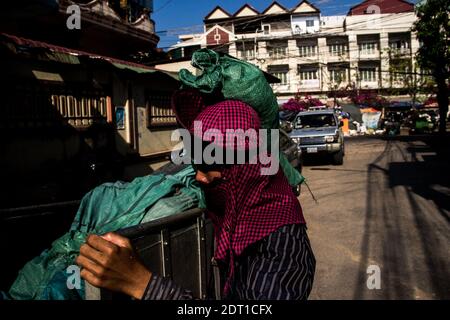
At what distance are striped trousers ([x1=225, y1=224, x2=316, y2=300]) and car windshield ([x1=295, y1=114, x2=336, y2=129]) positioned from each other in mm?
13284

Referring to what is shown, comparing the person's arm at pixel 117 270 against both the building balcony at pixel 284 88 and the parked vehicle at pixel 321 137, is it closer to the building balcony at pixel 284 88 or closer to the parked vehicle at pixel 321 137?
the parked vehicle at pixel 321 137

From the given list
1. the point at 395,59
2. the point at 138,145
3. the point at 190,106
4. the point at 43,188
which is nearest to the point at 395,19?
the point at 395,59

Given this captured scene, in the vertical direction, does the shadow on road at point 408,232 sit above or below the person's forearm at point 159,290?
below

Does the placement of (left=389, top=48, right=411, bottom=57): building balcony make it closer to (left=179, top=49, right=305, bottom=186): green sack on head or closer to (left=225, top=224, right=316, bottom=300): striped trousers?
(left=179, top=49, right=305, bottom=186): green sack on head

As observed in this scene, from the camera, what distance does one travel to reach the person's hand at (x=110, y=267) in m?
1.03

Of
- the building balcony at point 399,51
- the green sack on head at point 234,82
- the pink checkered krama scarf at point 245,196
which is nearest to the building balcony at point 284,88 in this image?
the building balcony at point 399,51

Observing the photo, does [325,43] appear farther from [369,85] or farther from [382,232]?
[382,232]

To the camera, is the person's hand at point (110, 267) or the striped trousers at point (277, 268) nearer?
the person's hand at point (110, 267)

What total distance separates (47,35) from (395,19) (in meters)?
43.2

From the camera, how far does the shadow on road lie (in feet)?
12.9

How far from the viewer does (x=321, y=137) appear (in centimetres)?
1327

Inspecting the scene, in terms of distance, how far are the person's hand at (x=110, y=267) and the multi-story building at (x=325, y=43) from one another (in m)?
44.2

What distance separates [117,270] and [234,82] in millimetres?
976

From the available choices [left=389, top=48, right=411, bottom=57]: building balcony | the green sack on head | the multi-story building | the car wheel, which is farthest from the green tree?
the multi-story building
